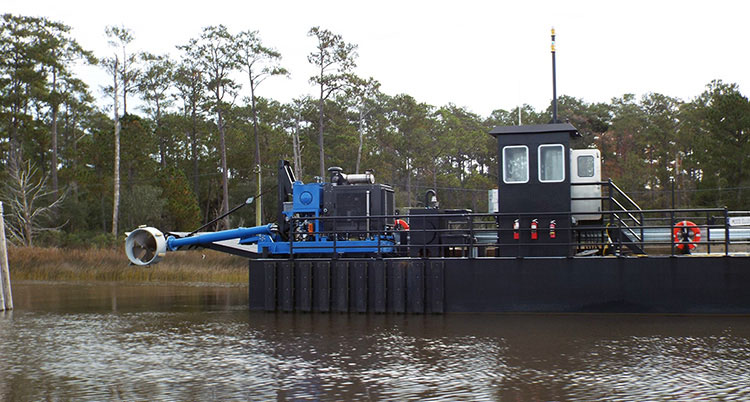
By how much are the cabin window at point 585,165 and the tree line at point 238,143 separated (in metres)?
27.7

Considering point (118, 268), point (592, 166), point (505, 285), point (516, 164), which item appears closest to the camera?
point (505, 285)

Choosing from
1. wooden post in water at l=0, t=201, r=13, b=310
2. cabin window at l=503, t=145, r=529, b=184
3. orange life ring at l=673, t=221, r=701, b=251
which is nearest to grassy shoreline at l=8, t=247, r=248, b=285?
wooden post in water at l=0, t=201, r=13, b=310

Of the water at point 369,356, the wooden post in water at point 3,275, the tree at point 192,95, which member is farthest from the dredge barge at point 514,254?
the tree at point 192,95

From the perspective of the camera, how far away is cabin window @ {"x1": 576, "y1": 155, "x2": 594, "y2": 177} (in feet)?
55.8

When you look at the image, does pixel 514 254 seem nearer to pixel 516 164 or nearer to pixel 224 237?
pixel 516 164

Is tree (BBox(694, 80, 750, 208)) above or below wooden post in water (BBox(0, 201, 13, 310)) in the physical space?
above

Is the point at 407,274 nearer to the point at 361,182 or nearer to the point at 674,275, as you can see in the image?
the point at 361,182

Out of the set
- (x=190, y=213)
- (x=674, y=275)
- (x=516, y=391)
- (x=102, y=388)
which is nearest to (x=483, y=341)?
(x=516, y=391)

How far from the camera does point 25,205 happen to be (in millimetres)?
40562

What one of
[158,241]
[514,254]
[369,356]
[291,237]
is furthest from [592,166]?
[158,241]

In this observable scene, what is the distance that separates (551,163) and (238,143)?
47961 mm

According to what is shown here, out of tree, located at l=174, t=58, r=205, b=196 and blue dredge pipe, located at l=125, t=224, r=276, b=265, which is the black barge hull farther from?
tree, located at l=174, t=58, r=205, b=196

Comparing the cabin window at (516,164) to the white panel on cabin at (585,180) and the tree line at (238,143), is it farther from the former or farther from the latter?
the tree line at (238,143)

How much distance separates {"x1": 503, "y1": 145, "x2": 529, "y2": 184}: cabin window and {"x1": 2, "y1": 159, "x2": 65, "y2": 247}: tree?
29988 millimetres
